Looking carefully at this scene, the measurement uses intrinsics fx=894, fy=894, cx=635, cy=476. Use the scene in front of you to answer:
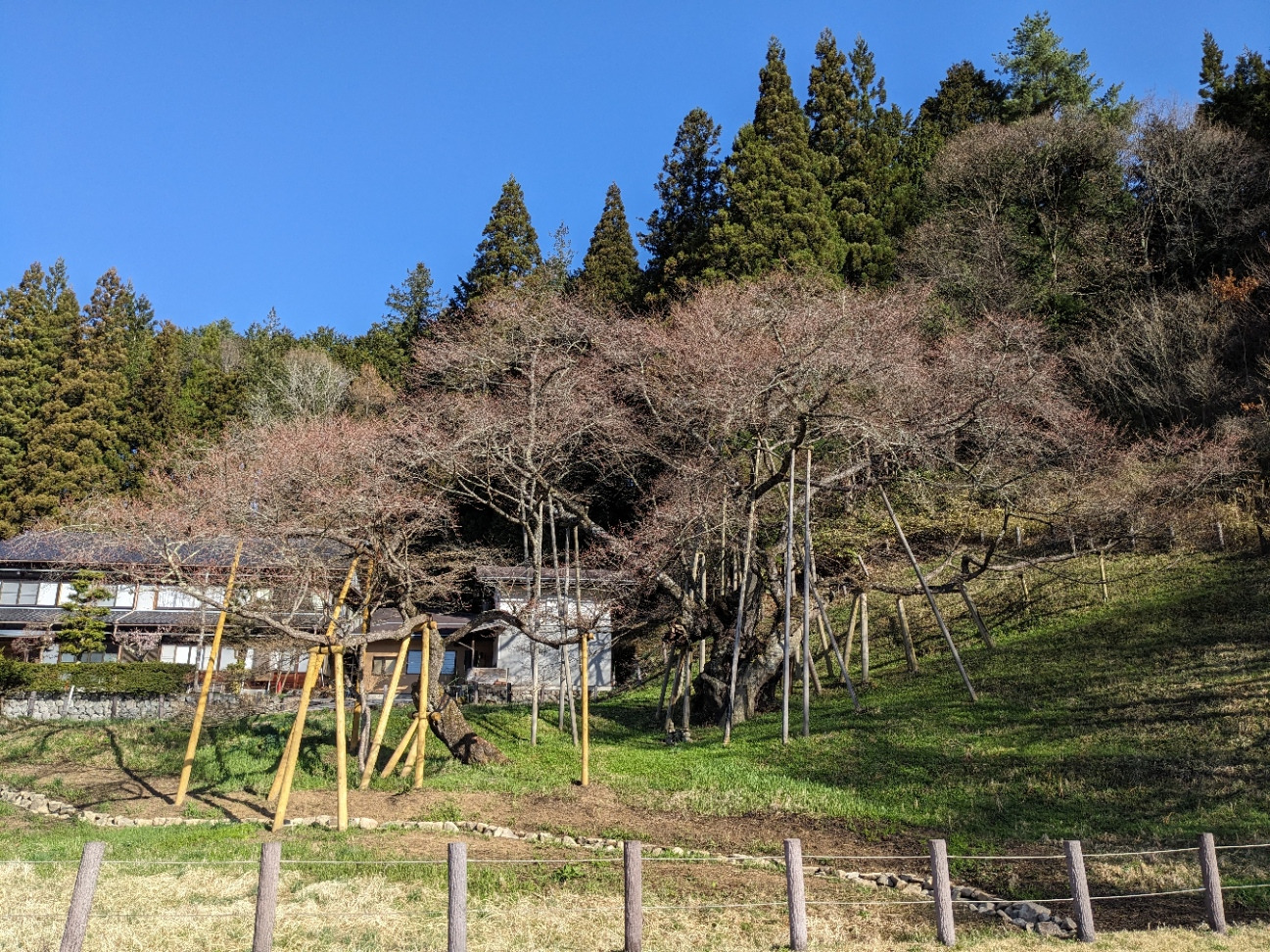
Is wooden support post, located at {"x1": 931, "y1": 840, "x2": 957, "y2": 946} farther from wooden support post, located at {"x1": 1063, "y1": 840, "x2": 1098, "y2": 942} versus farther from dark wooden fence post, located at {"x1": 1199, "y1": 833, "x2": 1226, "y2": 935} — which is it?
dark wooden fence post, located at {"x1": 1199, "y1": 833, "x2": 1226, "y2": 935}

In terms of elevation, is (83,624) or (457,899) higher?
(83,624)

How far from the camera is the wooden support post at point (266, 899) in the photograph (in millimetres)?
6625

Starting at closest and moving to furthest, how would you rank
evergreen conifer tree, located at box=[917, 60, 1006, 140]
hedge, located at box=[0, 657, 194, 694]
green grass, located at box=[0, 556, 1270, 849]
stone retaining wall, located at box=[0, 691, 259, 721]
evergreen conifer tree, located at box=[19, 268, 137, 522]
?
green grass, located at box=[0, 556, 1270, 849]
stone retaining wall, located at box=[0, 691, 259, 721]
hedge, located at box=[0, 657, 194, 694]
evergreen conifer tree, located at box=[19, 268, 137, 522]
evergreen conifer tree, located at box=[917, 60, 1006, 140]

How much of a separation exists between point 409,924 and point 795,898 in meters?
3.30

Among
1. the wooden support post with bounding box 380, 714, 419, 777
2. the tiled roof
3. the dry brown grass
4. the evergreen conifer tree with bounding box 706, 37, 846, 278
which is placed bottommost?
the dry brown grass

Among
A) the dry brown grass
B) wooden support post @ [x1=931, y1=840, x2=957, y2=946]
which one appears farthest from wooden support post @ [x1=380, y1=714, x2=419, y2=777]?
wooden support post @ [x1=931, y1=840, x2=957, y2=946]

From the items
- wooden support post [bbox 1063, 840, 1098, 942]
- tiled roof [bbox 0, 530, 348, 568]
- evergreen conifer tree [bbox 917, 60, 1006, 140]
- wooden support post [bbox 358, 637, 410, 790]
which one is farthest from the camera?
evergreen conifer tree [bbox 917, 60, 1006, 140]

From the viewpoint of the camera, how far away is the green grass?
37.1 feet

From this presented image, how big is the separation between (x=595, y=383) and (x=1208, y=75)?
3195 cm

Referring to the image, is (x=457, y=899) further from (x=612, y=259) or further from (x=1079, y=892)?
(x=612, y=259)

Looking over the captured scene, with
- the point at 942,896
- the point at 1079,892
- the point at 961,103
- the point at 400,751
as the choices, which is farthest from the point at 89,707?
the point at 961,103

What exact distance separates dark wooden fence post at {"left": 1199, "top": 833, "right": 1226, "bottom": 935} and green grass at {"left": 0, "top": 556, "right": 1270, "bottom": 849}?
233 centimetres

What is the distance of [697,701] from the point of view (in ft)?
63.3

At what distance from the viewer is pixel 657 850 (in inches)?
412
